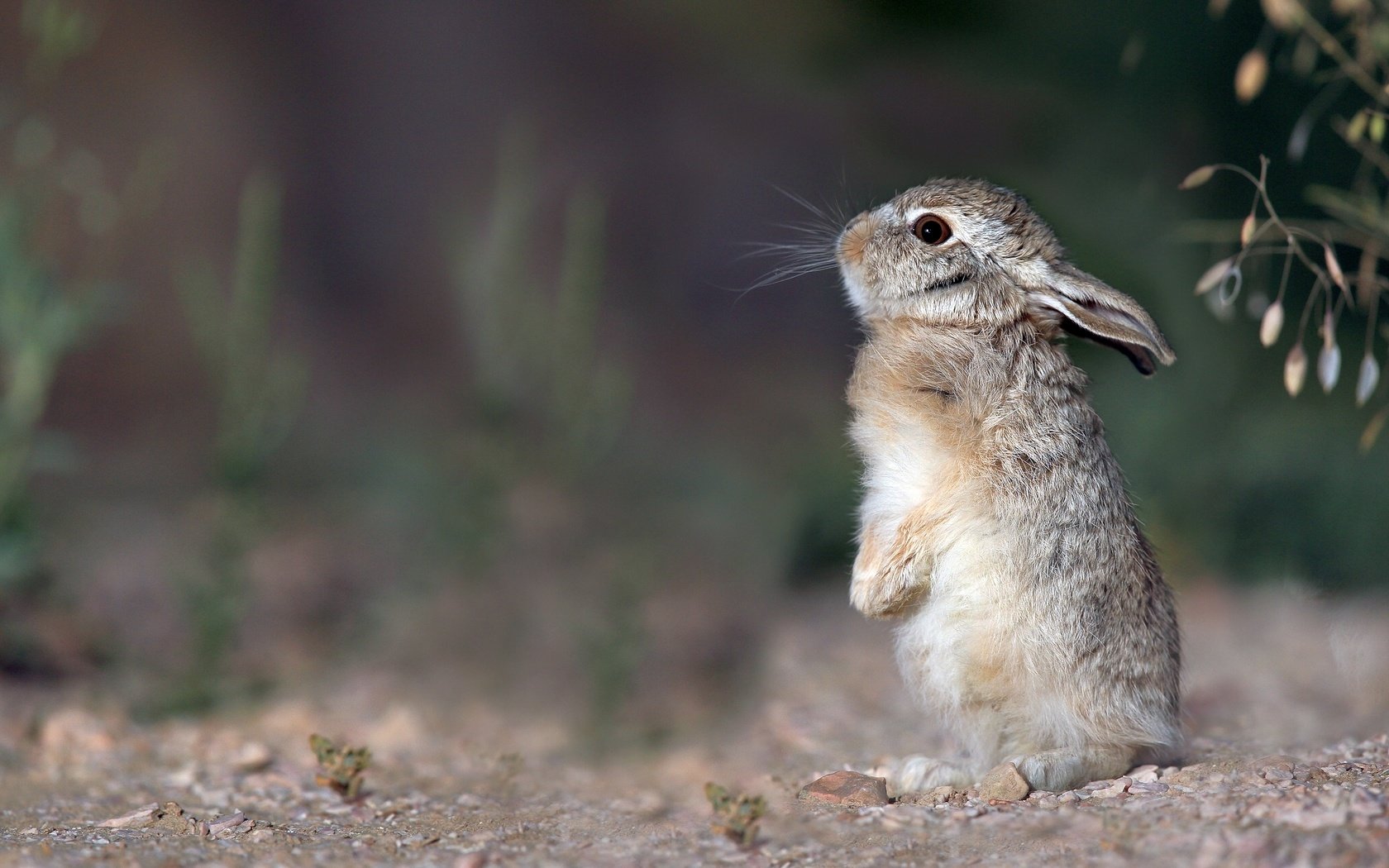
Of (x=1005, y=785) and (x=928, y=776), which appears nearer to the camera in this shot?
(x=1005, y=785)

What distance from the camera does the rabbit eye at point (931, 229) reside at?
171 inches

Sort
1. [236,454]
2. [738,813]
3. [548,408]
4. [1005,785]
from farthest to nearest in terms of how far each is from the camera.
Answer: [548,408] < [236,454] < [1005,785] < [738,813]

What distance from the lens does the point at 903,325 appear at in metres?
4.30

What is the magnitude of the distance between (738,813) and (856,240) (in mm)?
1954

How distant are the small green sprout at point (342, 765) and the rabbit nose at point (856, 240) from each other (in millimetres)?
2249

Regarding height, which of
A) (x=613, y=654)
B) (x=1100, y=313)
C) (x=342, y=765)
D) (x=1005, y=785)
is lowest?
(x=1005, y=785)

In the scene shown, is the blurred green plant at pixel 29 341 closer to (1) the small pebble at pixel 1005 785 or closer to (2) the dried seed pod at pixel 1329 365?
(1) the small pebble at pixel 1005 785

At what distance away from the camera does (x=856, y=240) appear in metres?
4.54

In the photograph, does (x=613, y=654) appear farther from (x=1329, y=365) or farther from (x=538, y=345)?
(x=1329, y=365)

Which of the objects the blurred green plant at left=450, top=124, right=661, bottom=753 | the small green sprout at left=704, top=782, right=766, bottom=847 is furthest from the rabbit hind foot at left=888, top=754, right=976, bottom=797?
the blurred green plant at left=450, top=124, right=661, bottom=753

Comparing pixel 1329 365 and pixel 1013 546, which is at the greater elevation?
pixel 1329 365

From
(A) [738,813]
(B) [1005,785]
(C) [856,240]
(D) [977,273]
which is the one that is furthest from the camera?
(C) [856,240]

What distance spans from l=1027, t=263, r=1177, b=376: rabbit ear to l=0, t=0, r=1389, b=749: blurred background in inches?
29.2

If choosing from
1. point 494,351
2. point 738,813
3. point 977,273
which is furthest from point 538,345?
point 738,813
